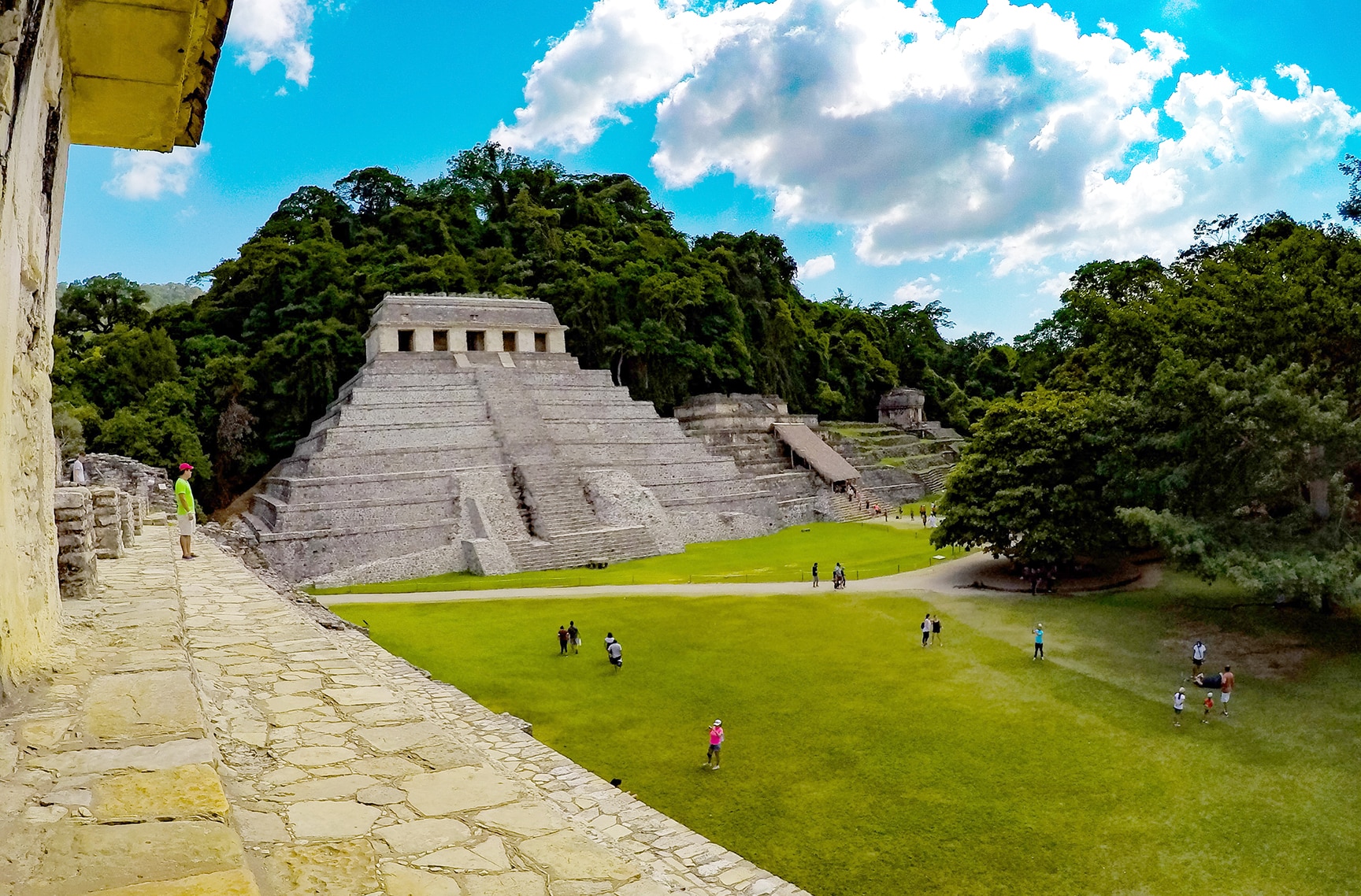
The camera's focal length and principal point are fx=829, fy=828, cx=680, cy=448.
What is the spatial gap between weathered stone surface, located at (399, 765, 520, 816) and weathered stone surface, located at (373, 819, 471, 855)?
0.08 m

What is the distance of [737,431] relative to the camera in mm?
39438

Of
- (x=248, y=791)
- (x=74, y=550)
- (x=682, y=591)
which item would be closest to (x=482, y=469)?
(x=682, y=591)

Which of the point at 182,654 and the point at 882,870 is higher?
the point at 182,654

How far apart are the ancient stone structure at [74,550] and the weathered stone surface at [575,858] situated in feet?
15.3

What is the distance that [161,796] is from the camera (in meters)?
2.51

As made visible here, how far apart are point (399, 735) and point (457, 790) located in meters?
0.77

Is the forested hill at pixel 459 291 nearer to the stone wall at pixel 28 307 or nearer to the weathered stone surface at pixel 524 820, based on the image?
the stone wall at pixel 28 307

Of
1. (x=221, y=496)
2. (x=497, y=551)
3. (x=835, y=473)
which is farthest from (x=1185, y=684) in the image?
(x=221, y=496)

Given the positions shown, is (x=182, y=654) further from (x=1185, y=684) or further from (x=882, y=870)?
(x=1185, y=684)

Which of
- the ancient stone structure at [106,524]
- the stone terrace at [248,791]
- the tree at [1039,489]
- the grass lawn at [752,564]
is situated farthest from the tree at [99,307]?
the stone terrace at [248,791]

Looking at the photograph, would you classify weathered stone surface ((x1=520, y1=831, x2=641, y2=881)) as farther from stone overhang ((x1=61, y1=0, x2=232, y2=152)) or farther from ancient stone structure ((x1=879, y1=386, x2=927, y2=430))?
ancient stone structure ((x1=879, y1=386, x2=927, y2=430))

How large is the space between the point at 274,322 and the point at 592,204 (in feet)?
69.9

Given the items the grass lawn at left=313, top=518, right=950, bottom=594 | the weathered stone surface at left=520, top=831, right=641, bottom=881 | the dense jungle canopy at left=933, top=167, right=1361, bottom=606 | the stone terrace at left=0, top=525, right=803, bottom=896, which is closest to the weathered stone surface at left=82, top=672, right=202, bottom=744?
the stone terrace at left=0, top=525, right=803, bottom=896

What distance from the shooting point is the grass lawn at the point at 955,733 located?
873cm
